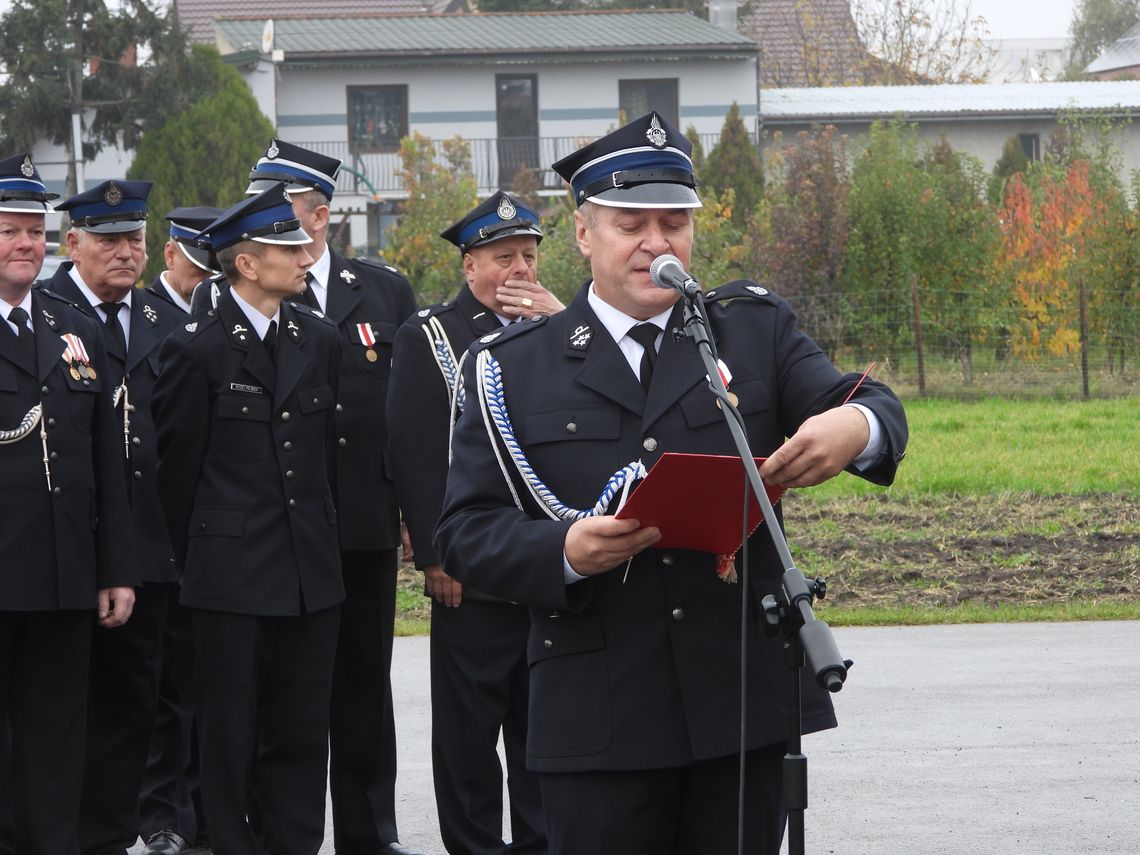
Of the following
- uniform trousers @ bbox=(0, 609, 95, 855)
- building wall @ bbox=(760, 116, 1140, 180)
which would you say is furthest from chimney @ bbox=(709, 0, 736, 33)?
uniform trousers @ bbox=(0, 609, 95, 855)

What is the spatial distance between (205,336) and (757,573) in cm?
272

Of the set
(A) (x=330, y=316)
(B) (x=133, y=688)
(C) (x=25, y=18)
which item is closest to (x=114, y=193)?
(A) (x=330, y=316)

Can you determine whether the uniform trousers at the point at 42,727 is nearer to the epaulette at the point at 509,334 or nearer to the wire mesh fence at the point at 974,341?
the epaulette at the point at 509,334

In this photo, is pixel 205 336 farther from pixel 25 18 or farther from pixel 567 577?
pixel 25 18

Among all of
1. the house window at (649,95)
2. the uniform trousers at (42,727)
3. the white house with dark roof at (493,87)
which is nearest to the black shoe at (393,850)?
the uniform trousers at (42,727)

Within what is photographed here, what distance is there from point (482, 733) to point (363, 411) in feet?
4.18

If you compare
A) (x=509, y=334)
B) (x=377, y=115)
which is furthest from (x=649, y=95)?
(x=509, y=334)

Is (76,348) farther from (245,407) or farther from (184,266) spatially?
(184,266)

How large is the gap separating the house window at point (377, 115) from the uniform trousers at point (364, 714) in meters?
31.3

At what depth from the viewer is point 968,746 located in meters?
7.08

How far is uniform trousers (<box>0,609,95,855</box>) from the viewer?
5293 millimetres

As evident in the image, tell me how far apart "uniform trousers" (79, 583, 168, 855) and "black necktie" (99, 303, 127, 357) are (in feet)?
3.29

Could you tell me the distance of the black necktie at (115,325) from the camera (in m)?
6.48

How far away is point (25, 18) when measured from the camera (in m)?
33.4
